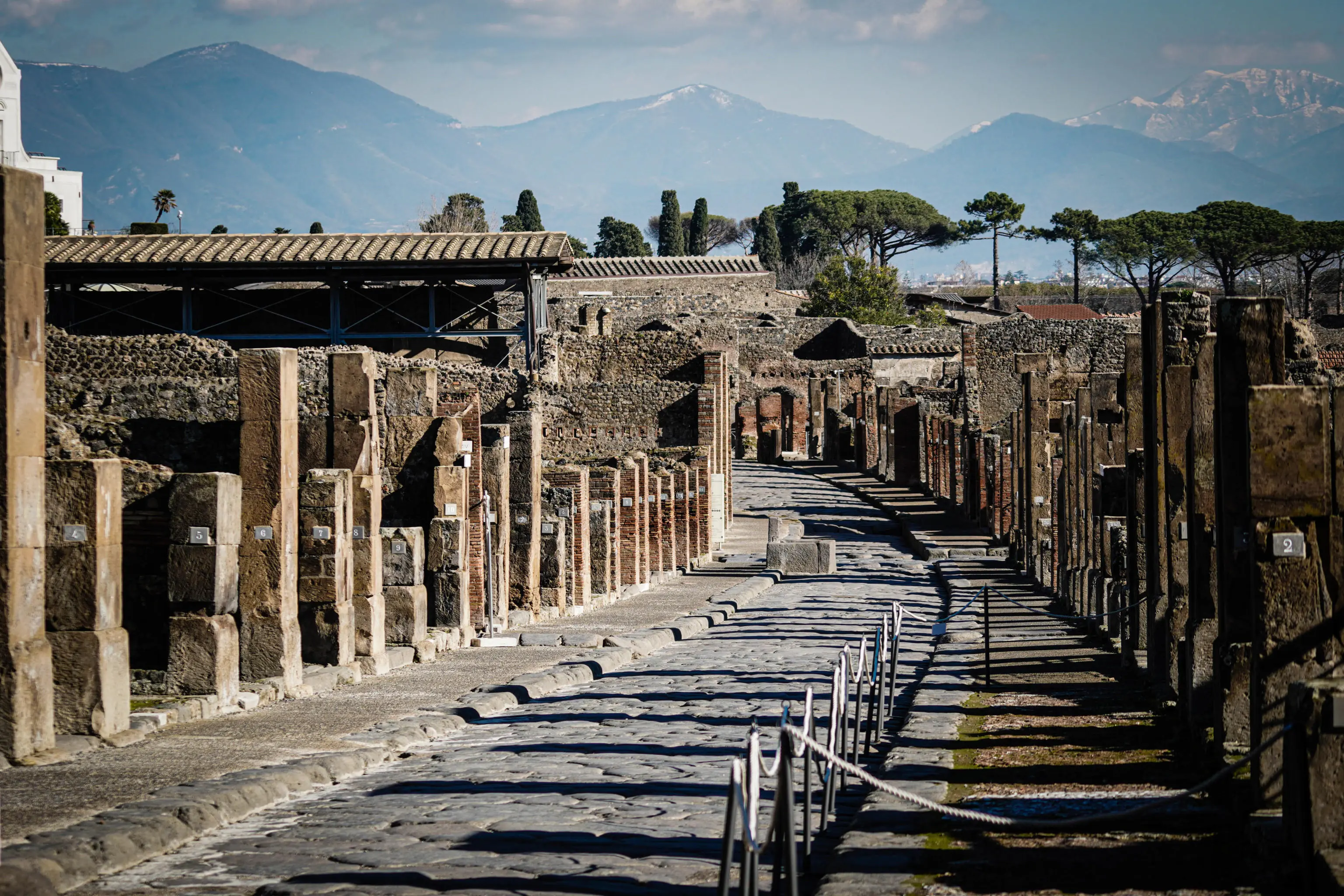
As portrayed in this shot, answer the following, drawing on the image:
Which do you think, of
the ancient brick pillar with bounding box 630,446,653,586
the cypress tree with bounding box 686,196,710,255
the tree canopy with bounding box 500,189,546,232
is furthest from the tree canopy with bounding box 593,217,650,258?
the ancient brick pillar with bounding box 630,446,653,586

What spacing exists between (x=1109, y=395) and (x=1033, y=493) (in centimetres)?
282

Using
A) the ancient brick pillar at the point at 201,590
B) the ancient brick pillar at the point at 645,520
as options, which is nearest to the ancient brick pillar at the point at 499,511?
the ancient brick pillar at the point at 201,590

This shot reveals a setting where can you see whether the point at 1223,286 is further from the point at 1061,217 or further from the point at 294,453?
the point at 294,453

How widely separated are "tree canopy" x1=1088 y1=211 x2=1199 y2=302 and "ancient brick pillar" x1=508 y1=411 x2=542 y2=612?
256 feet

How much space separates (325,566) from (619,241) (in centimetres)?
12113

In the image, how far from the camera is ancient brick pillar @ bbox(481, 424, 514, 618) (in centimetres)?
1803

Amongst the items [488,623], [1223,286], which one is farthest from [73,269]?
[1223,286]

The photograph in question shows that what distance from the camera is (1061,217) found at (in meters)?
108

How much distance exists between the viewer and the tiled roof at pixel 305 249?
125 ft

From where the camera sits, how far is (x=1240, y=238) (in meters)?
92.0

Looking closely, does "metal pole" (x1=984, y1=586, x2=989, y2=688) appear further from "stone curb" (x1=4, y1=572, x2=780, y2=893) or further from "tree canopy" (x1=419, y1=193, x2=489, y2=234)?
"tree canopy" (x1=419, y1=193, x2=489, y2=234)

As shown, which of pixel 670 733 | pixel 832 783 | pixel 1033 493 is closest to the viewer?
pixel 832 783

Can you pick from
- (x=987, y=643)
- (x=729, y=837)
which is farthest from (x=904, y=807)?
(x=987, y=643)

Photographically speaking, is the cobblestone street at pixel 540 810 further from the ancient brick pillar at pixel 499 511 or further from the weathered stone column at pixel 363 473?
the ancient brick pillar at pixel 499 511
